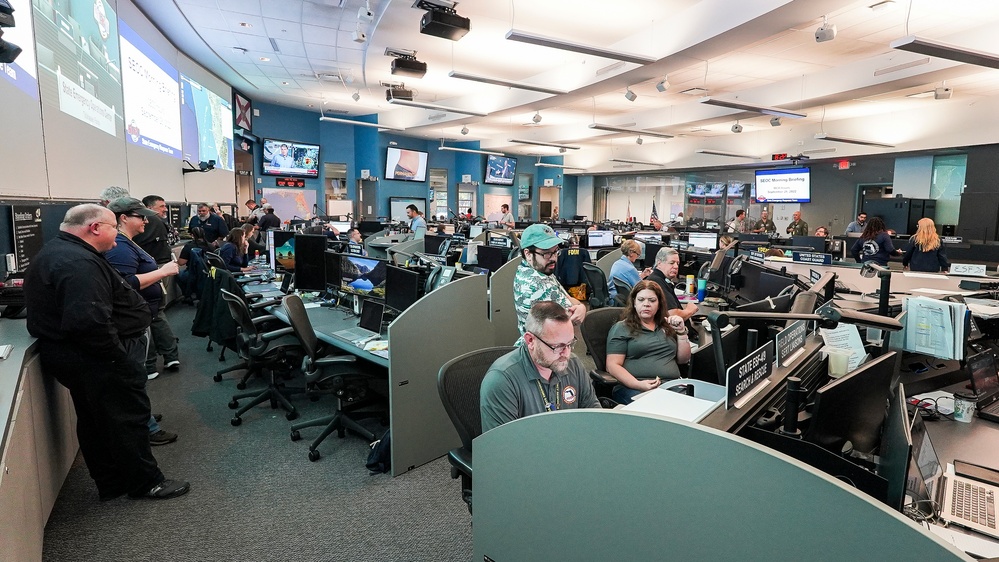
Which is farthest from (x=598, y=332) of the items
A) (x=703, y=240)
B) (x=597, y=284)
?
(x=703, y=240)

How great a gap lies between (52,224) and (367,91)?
7584 mm

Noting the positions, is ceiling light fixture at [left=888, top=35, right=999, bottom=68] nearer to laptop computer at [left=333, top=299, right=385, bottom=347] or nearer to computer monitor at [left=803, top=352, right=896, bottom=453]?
computer monitor at [left=803, top=352, right=896, bottom=453]

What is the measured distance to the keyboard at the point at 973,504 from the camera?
1.37m

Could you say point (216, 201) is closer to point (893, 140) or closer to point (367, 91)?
point (367, 91)

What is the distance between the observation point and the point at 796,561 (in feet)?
2.64

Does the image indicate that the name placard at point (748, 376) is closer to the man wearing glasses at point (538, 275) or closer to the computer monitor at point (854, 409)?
the computer monitor at point (854, 409)

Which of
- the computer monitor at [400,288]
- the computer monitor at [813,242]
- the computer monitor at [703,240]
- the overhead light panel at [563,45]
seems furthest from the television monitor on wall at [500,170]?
the computer monitor at [400,288]

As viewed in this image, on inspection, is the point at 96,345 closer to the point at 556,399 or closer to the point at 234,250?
the point at 556,399

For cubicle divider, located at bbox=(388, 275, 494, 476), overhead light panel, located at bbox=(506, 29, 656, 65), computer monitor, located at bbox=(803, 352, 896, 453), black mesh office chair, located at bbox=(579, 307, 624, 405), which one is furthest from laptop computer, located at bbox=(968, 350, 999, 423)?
overhead light panel, located at bbox=(506, 29, 656, 65)

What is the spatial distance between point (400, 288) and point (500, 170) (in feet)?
49.2

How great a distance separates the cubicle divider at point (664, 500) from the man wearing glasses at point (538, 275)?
1.50 m

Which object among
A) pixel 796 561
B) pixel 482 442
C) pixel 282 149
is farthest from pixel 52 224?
pixel 282 149

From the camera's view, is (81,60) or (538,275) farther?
(81,60)

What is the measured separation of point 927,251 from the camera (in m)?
5.80
